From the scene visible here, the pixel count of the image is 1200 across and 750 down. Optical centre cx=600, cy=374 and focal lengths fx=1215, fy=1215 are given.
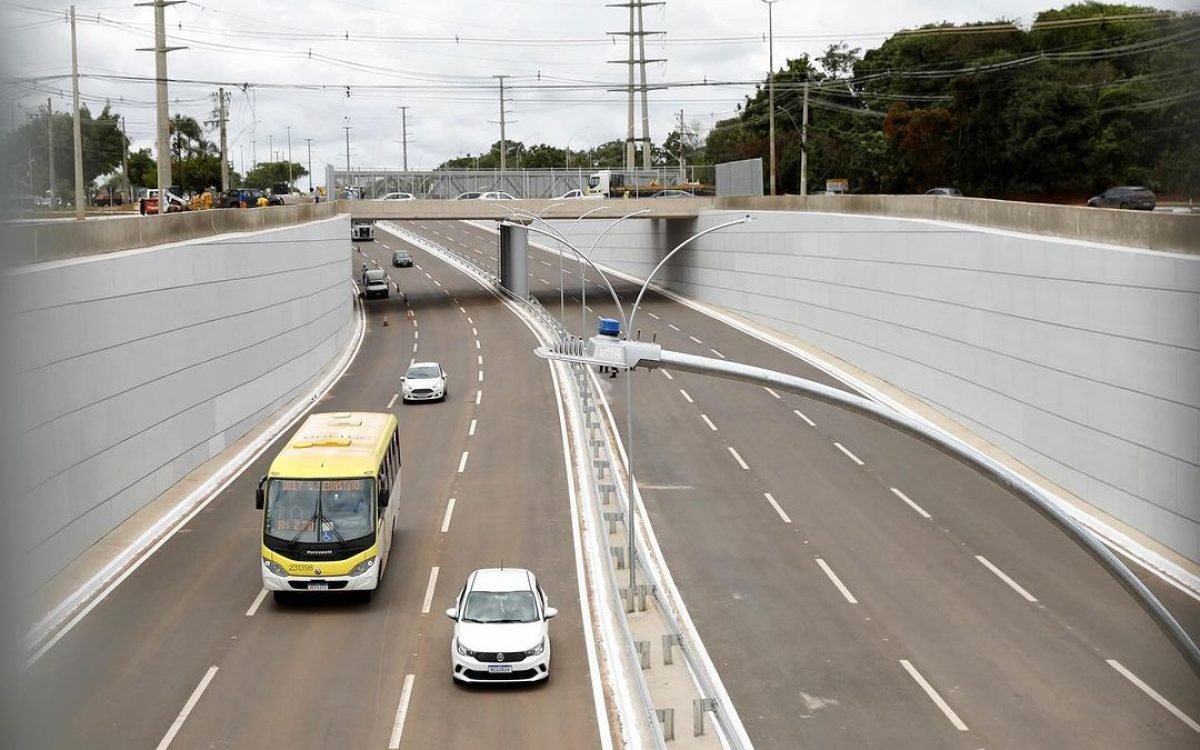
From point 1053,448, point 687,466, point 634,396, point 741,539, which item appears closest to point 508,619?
point 741,539

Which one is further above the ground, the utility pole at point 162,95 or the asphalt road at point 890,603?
the utility pole at point 162,95

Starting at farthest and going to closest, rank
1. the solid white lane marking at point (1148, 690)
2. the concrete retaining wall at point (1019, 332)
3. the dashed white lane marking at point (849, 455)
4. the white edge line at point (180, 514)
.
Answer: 1. the dashed white lane marking at point (849, 455)
2. the concrete retaining wall at point (1019, 332)
3. the white edge line at point (180, 514)
4. the solid white lane marking at point (1148, 690)

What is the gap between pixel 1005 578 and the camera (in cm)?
2703

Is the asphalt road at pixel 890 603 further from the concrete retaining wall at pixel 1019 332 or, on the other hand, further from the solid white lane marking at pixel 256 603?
the solid white lane marking at pixel 256 603

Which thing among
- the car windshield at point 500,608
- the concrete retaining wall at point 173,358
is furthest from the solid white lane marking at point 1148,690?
the concrete retaining wall at point 173,358

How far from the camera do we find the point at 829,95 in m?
107

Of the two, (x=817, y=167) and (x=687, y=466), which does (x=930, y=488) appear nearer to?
(x=687, y=466)

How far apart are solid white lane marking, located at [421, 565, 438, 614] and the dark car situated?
1333 inches

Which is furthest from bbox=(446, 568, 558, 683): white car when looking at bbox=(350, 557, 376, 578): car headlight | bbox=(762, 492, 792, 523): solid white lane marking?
bbox=(762, 492, 792, 523): solid white lane marking

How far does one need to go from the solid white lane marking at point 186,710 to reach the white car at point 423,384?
26.1 metres

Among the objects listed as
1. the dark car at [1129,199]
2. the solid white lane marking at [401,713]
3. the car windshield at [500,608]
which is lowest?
the solid white lane marking at [401,713]

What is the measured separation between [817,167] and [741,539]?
7354 centimetres

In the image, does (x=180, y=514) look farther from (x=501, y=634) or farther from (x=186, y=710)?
(x=501, y=634)

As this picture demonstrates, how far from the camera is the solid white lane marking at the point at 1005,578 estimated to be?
25.9 metres
